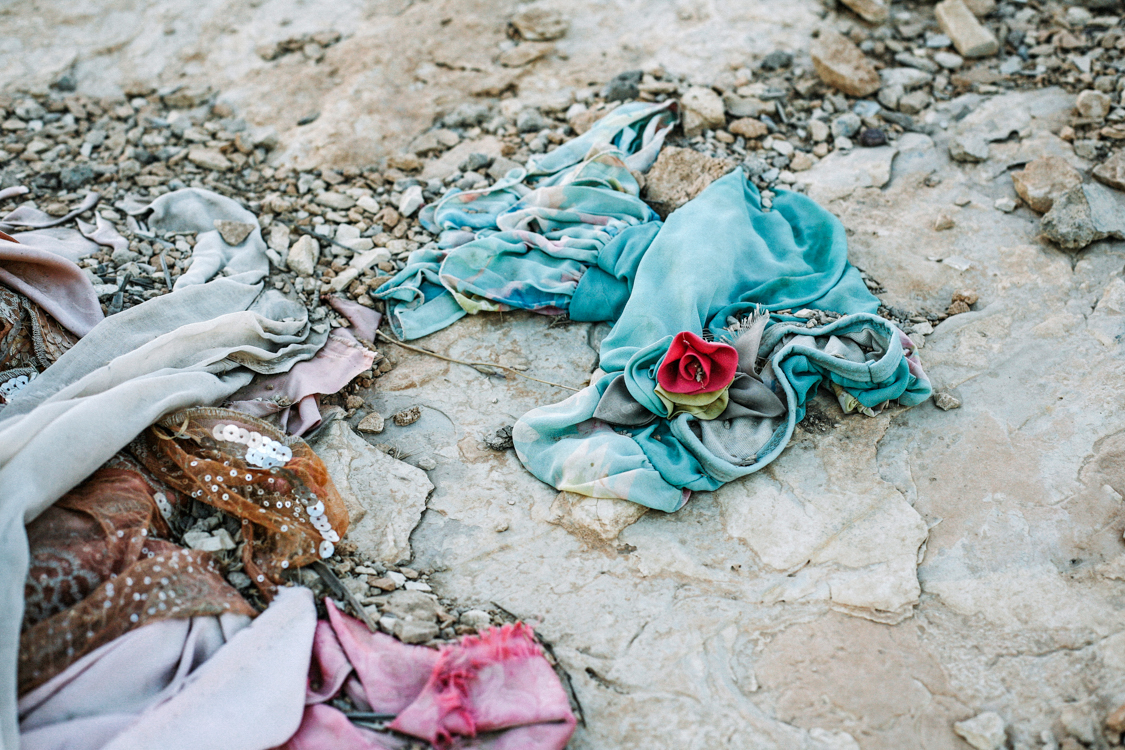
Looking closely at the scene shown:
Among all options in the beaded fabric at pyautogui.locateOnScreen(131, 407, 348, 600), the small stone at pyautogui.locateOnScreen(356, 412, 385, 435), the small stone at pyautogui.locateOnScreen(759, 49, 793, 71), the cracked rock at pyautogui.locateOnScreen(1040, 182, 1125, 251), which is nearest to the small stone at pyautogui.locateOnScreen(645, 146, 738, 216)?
the small stone at pyautogui.locateOnScreen(759, 49, 793, 71)

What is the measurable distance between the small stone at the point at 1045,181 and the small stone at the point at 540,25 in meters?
2.49

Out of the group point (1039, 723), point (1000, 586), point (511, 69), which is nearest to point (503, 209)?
point (511, 69)

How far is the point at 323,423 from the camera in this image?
8.54ft

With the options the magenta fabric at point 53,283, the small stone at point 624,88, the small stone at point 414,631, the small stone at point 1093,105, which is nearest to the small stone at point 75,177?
the magenta fabric at point 53,283

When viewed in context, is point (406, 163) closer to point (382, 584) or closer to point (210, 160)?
point (210, 160)

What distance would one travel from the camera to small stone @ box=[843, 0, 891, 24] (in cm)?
404

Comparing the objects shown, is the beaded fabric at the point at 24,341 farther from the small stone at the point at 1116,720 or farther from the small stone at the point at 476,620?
the small stone at the point at 1116,720

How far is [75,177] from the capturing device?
3555mm

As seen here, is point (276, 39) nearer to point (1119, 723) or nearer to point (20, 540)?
point (20, 540)

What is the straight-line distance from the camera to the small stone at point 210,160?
3707 mm

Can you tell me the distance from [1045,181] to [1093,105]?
2.10 feet

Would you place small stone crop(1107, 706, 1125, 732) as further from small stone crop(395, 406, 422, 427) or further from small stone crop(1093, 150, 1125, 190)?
small stone crop(1093, 150, 1125, 190)

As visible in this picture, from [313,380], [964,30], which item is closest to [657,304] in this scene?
[313,380]

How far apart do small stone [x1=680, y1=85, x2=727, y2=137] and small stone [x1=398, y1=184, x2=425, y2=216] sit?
1353 mm
